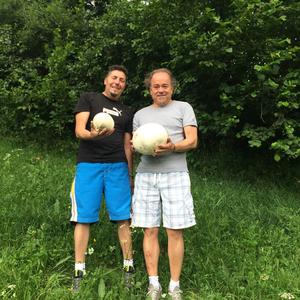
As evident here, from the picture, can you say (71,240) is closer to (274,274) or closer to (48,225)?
(48,225)

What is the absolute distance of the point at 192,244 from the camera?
14.6ft

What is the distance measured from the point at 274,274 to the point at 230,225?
105cm

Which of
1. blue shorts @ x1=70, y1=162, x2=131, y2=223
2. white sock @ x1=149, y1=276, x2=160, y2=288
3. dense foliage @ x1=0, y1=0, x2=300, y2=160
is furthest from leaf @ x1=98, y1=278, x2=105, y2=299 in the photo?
dense foliage @ x1=0, y1=0, x2=300, y2=160

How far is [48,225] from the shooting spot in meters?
4.46

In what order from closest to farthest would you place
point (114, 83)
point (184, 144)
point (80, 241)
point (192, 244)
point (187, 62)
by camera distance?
point (184, 144)
point (80, 241)
point (114, 83)
point (192, 244)
point (187, 62)

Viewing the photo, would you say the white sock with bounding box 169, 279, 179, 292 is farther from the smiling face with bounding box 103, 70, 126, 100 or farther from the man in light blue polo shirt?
the smiling face with bounding box 103, 70, 126, 100

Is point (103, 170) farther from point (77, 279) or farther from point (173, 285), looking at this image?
point (173, 285)

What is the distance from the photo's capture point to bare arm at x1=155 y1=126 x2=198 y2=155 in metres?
3.34

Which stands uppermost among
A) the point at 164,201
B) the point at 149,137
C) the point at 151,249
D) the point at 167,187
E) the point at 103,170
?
the point at 149,137

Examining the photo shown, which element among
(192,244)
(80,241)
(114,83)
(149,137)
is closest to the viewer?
(149,137)

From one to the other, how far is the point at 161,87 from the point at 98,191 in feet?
3.44

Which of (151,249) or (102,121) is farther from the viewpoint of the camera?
(151,249)

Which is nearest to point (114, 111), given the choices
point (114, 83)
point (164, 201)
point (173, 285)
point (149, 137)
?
point (114, 83)

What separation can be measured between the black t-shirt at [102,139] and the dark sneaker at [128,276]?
97 cm
